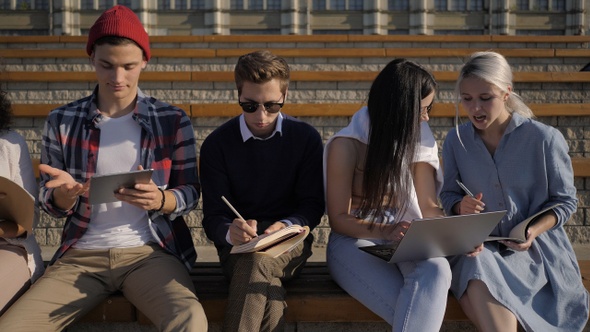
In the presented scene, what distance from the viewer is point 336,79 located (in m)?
9.52

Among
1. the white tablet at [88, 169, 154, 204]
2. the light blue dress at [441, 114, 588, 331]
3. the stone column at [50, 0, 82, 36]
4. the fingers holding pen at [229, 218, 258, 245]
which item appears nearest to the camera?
the white tablet at [88, 169, 154, 204]

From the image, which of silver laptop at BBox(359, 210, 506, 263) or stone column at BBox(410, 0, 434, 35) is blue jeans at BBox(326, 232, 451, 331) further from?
stone column at BBox(410, 0, 434, 35)

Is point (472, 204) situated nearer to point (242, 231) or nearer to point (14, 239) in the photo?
point (242, 231)

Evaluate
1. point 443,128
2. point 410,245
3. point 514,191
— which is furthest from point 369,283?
point 443,128

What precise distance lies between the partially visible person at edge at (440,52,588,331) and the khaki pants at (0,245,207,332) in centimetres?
116

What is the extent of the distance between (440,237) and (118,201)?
1311 millimetres

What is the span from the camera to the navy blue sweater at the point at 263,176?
358cm

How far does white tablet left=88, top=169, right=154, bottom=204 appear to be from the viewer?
2934 mm

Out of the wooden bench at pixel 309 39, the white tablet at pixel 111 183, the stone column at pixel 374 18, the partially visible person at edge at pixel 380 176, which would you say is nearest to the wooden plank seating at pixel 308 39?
the wooden bench at pixel 309 39

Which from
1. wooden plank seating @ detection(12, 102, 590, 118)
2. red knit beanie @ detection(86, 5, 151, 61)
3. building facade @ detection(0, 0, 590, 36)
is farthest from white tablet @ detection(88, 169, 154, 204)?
building facade @ detection(0, 0, 590, 36)

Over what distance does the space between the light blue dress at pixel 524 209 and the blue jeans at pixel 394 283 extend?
21 centimetres

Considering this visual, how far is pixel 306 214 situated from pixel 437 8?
105 feet

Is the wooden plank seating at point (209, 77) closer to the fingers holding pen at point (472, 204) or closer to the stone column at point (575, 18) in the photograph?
the fingers holding pen at point (472, 204)

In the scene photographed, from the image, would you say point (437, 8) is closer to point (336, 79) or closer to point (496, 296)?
point (336, 79)
